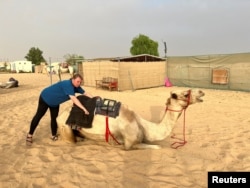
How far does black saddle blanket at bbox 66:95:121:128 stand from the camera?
566 cm

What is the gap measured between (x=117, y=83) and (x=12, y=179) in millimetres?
15292

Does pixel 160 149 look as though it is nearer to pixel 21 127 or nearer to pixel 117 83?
pixel 21 127

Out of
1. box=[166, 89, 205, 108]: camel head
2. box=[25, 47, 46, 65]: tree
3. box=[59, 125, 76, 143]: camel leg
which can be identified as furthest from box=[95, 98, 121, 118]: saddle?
box=[25, 47, 46, 65]: tree

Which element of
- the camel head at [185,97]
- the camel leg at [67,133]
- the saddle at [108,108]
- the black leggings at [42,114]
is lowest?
the camel leg at [67,133]

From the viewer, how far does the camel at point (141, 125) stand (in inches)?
215

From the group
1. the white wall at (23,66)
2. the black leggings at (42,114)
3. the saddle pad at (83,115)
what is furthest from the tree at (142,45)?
the saddle pad at (83,115)

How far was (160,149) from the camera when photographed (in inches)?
225

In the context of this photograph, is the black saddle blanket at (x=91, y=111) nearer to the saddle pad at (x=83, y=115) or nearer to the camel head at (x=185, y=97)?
the saddle pad at (x=83, y=115)

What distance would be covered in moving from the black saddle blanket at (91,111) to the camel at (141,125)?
0.08 meters

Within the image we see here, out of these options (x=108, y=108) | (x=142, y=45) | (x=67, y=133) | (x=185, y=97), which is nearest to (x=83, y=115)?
(x=108, y=108)

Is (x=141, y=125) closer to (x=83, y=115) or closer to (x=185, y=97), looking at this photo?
(x=185, y=97)

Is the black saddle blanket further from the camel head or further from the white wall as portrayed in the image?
the white wall

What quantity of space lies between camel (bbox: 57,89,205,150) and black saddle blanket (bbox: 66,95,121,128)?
0.08m

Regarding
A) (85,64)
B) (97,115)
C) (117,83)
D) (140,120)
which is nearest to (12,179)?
(97,115)
